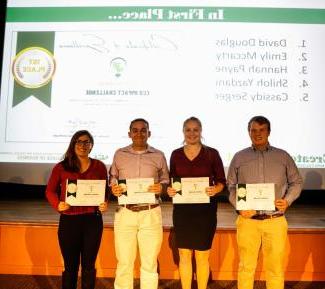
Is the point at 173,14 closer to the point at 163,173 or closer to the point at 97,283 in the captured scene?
the point at 163,173

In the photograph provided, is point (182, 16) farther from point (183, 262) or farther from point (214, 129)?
point (183, 262)

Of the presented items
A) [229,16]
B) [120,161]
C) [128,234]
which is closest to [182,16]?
[229,16]

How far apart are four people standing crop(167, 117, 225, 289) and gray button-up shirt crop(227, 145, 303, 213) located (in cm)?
16

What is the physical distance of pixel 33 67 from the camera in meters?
3.93

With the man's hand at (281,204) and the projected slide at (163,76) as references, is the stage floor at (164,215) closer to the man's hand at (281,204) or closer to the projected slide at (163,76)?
the projected slide at (163,76)

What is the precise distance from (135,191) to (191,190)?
343 mm

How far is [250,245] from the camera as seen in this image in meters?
2.18

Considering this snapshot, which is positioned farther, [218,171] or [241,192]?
[218,171]

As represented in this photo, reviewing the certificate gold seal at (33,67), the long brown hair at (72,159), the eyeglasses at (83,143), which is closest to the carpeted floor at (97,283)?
the long brown hair at (72,159)

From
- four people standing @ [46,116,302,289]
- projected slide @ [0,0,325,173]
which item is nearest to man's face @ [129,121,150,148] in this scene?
four people standing @ [46,116,302,289]

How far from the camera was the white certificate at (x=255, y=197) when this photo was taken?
212 cm

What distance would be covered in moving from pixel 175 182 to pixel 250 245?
1.94ft

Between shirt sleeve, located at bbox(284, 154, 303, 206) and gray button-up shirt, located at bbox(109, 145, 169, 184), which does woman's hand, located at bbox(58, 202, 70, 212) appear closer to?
gray button-up shirt, located at bbox(109, 145, 169, 184)

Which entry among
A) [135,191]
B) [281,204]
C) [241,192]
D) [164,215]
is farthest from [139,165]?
[164,215]
